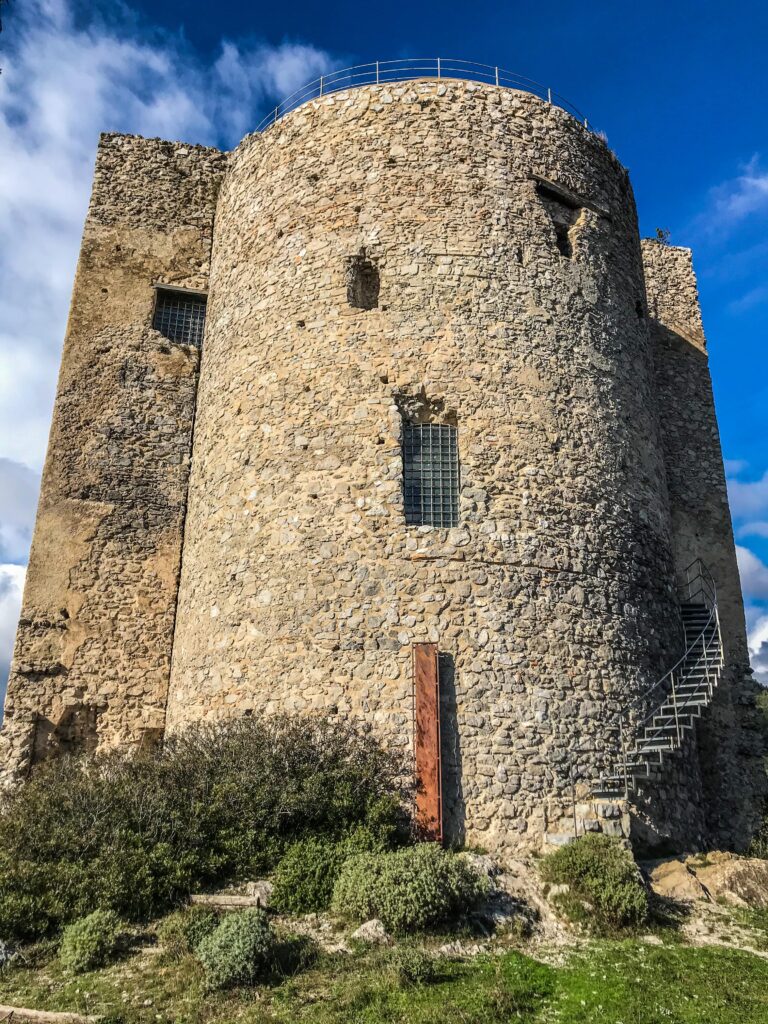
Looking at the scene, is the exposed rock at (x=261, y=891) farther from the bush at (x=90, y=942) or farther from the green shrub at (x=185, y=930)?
the bush at (x=90, y=942)

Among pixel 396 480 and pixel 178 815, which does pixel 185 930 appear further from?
pixel 396 480

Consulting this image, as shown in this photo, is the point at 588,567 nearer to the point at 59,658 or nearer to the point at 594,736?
the point at 594,736

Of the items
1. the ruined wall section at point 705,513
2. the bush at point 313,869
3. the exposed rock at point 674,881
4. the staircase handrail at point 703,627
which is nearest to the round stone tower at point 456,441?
the staircase handrail at point 703,627

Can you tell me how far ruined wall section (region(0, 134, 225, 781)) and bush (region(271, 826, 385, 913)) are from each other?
5.61 metres

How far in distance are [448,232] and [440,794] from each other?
880 centimetres

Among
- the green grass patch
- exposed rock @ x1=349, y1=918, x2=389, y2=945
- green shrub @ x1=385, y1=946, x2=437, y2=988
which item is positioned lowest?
the green grass patch

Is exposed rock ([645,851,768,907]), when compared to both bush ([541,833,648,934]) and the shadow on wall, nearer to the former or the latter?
bush ([541,833,648,934])

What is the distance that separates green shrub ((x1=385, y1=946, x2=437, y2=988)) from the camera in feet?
24.1

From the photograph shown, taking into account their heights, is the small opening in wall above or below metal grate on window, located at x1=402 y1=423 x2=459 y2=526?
above

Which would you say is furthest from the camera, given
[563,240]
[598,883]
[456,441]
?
[563,240]

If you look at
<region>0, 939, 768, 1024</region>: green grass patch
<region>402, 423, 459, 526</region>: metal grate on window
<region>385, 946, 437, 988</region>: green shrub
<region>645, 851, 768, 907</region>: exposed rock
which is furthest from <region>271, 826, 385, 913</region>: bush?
<region>402, 423, 459, 526</region>: metal grate on window

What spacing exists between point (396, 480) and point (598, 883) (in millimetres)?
5992

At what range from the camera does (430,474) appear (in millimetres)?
12680

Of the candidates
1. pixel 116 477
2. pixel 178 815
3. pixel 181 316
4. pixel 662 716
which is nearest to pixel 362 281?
pixel 181 316
